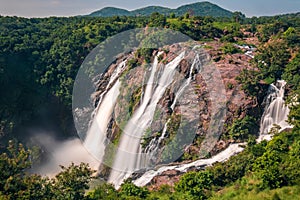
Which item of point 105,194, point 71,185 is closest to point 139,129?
point 105,194

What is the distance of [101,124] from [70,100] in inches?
252

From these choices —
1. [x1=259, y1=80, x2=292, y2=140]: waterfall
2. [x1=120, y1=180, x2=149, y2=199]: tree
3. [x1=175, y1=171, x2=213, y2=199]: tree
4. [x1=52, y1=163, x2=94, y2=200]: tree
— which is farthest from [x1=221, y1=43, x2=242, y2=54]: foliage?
[x1=52, y1=163, x2=94, y2=200]: tree

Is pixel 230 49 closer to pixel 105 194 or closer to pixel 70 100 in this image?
pixel 70 100

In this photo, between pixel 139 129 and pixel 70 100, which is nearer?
pixel 139 129

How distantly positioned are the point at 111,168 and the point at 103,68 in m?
11.3

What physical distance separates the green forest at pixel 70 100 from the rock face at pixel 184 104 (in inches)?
30.0

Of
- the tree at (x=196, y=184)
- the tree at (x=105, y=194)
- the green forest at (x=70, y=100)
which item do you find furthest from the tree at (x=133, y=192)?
the tree at (x=196, y=184)

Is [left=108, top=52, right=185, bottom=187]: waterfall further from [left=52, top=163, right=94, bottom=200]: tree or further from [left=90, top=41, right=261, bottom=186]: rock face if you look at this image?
[left=52, top=163, right=94, bottom=200]: tree

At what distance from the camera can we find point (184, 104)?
2594cm

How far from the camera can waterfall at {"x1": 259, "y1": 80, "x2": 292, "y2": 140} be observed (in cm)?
2398

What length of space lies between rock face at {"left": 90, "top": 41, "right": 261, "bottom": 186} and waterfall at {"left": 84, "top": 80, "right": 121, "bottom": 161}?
0.77 meters

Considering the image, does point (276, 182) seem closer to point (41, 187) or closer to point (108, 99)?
point (41, 187)

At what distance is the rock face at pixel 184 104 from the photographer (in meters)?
24.6

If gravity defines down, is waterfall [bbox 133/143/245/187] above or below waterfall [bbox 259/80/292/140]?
below
